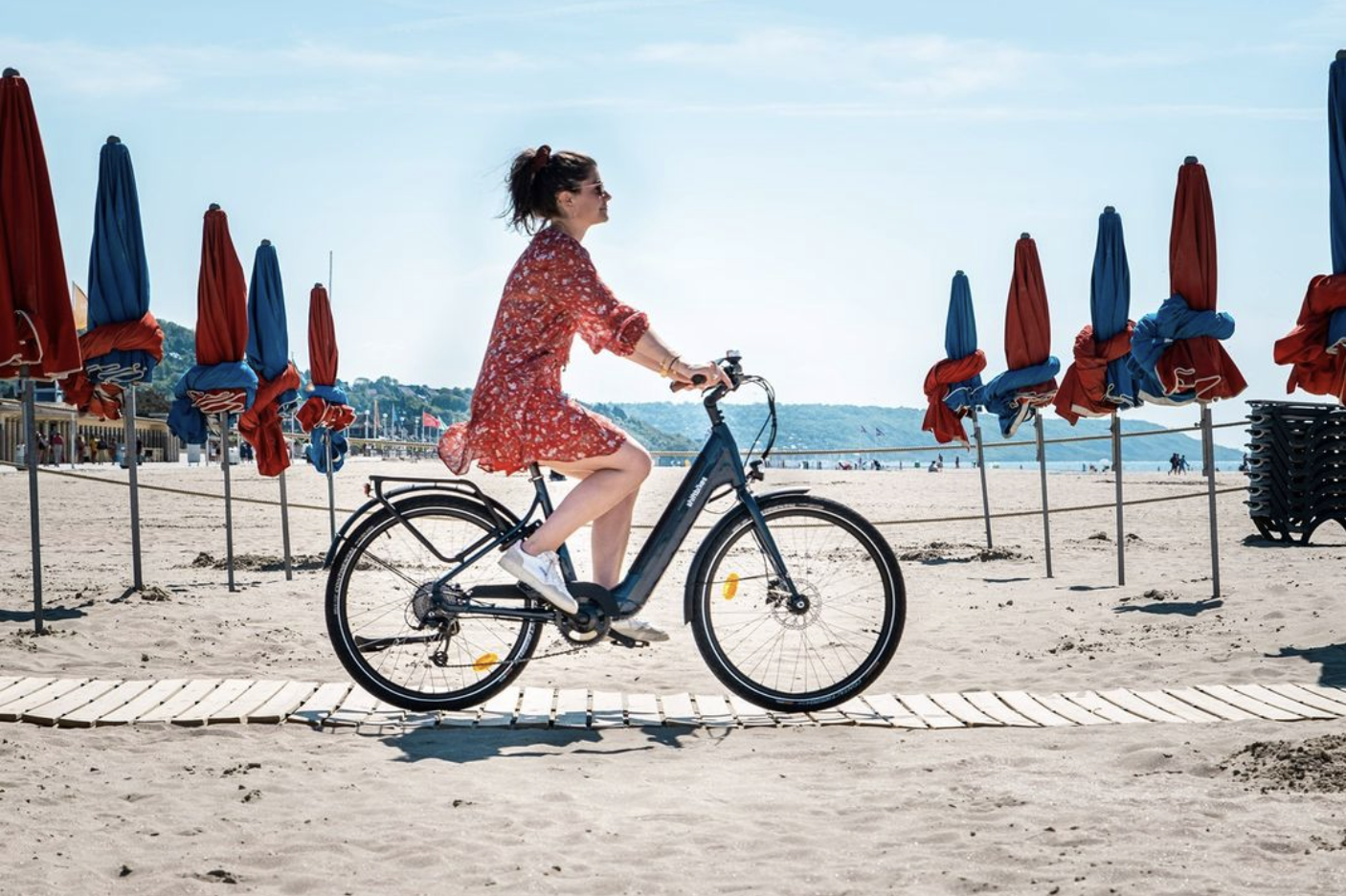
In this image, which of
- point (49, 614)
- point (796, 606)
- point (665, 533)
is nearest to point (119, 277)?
point (49, 614)

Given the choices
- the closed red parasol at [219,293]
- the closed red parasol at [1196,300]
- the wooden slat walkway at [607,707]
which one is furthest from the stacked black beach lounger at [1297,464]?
the closed red parasol at [219,293]

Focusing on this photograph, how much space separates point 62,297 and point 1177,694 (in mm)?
6171

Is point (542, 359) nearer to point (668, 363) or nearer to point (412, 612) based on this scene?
point (668, 363)

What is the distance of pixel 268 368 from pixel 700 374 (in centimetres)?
760

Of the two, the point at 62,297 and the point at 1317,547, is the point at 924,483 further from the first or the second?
the point at 62,297

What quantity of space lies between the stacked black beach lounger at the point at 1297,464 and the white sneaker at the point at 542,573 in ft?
34.9

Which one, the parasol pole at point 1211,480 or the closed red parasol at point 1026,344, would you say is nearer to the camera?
the parasol pole at point 1211,480

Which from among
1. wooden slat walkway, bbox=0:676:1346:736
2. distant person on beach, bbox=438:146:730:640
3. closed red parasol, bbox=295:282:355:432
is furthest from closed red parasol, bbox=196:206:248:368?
distant person on beach, bbox=438:146:730:640

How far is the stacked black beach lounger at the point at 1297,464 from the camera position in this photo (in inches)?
544

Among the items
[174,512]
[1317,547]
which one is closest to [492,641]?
[1317,547]

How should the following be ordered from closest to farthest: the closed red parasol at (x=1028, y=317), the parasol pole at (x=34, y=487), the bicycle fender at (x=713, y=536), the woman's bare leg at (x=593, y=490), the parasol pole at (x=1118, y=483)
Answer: the woman's bare leg at (x=593, y=490) < the bicycle fender at (x=713, y=536) < the parasol pole at (x=34, y=487) < the parasol pole at (x=1118, y=483) < the closed red parasol at (x=1028, y=317)

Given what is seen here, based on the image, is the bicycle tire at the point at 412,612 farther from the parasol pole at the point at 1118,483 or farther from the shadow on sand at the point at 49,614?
the parasol pole at the point at 1118,483

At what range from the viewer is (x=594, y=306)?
5.00 metres

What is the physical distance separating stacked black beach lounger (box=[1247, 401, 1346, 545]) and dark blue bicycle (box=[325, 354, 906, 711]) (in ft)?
32.4
